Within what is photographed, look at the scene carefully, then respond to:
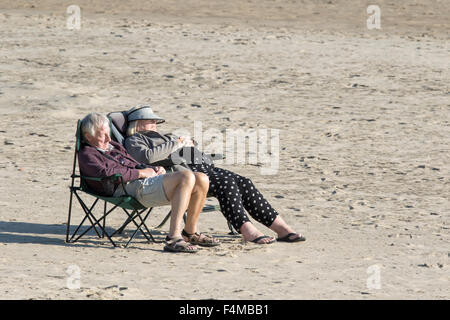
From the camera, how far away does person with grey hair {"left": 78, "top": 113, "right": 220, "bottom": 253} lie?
708 centimetres

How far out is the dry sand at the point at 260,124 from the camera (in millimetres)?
6578

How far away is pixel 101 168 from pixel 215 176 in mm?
901

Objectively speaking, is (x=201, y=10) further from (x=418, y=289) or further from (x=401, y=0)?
(x=418, y=289)

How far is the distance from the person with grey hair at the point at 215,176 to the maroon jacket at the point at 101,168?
41 centimetres

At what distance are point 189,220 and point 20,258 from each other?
1.30 metres

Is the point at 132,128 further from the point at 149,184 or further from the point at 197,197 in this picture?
the point at 197,197

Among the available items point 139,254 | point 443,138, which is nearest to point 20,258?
point 139,254

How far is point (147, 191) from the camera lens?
710 centimetres

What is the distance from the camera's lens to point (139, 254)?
23.2 ft
